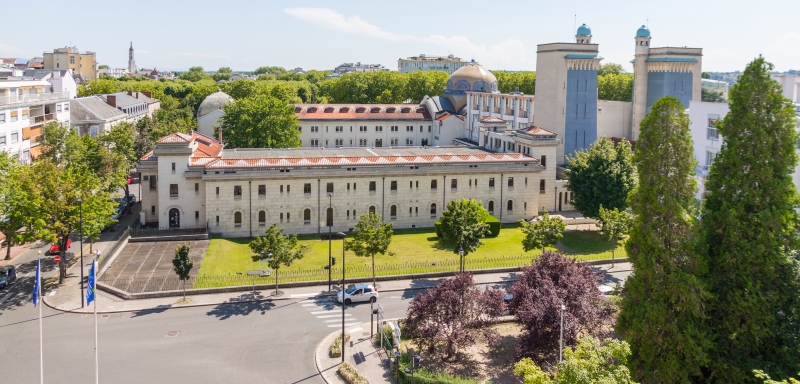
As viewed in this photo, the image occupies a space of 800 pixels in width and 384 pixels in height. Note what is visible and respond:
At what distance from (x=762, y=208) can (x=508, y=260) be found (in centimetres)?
2711

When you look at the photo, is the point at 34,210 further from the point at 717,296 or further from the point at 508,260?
the point at 717,296

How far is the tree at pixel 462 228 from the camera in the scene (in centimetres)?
4634

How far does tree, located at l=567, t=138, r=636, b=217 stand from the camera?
192 feet

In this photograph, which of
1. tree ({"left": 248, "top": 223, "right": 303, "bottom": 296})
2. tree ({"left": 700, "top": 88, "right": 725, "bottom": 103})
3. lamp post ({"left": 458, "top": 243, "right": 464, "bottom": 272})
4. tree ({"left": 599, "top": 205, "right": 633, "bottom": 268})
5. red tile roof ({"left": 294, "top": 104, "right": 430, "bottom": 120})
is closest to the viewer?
tree ({"left": 248, "top": 223, "right": 303, "bottom": 296})

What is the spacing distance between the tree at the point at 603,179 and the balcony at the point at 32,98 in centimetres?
5457

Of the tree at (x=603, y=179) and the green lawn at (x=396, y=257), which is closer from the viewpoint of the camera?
the green lawn at (x=396, y=257)

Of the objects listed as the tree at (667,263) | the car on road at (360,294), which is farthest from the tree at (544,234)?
the tree at (667,263)

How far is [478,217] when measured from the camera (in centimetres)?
4891

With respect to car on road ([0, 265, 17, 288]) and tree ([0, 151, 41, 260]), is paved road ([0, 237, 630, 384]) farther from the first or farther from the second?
tree ([0, 151, 41, 260])

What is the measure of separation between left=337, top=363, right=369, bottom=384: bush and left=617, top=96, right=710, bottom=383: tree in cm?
1181

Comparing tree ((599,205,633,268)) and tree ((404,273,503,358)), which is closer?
tree ((404,273,503,358))

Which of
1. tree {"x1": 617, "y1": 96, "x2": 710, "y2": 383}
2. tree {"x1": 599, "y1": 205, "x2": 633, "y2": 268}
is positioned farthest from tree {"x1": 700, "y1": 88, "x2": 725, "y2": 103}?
tree {"x1": 617, "y1": 96, "x2": 710, "y2": 383}

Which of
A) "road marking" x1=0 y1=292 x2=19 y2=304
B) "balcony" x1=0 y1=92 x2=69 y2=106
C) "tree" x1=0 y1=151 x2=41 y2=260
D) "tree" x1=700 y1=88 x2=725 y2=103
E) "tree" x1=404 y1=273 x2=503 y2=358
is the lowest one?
"road marking" x1=0 y1=292 x2=19 y2=304

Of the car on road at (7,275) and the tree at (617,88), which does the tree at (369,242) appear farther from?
the tree at (617,88)
